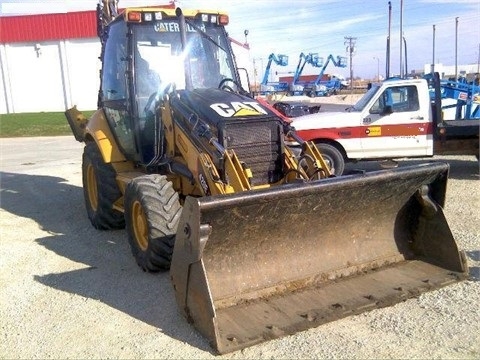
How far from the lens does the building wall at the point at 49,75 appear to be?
36000 millimetres

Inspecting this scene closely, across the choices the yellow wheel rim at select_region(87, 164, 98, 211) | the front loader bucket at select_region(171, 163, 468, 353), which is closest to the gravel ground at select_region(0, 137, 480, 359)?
the front loader bucket at select_region(171, 163, 468, 353)

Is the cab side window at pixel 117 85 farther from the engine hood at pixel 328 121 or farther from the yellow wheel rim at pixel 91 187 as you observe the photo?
the engine hood at pixel 328 121

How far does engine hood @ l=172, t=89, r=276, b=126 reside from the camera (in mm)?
4938

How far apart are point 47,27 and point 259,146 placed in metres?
35.1

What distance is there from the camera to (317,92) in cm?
4688

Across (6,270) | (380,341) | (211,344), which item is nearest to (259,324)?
(211,344)

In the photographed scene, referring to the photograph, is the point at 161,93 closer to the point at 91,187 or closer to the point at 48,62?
the point at 91,187

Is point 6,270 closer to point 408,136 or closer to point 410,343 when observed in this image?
point 410,343

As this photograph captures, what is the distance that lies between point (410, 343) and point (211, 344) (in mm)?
1408

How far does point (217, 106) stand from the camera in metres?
5.05

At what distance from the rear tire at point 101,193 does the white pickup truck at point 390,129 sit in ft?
12.6

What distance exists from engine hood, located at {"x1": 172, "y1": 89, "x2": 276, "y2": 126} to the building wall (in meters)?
32.3

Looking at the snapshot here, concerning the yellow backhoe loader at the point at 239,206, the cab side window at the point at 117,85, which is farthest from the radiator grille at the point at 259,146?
the cab side window at the point at 117,85

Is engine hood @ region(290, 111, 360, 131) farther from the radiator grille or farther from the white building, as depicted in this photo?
the white building
